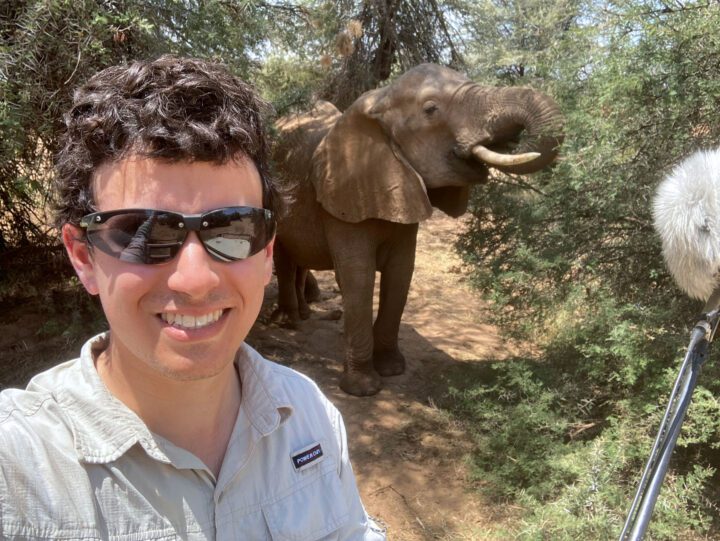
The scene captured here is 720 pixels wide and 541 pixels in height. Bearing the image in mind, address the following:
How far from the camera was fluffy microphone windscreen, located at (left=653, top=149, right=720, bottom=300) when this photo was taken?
4.81ft

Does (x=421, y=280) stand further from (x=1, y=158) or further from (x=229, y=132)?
(x=229, y=132)

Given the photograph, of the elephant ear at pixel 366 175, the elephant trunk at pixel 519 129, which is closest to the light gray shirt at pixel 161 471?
the elephant trunk at pixel 519 129

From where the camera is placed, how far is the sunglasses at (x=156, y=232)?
1190mm

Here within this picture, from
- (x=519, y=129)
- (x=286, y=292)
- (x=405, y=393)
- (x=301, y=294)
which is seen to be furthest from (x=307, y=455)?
(x=301, y=294)

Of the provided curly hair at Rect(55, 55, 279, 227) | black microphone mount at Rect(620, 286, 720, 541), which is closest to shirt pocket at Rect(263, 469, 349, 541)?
black microphone mount at Rect(620, 286, 720, 541)

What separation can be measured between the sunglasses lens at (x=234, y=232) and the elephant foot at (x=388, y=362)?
468 centimetres

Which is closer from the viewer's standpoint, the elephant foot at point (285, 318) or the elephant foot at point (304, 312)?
the elephant foot at point (285, 318)

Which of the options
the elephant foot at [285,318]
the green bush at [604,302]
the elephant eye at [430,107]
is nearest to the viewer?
the green bush at [604,302]

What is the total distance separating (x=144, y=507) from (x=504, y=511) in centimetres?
317

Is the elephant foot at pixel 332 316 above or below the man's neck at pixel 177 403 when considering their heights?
below

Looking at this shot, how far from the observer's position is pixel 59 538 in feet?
3.74

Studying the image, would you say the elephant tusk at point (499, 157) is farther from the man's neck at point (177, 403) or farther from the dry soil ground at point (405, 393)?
the man's neck at point (177, 403)

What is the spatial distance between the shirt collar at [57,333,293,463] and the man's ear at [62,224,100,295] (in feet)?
0.60

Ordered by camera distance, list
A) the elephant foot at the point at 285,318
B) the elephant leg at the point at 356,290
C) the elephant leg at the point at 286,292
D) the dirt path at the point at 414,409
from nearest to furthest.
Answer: the dirt path at the point at 414,409 < the elephant leg at the point at 356,290 < the elephant leg at the point at 286,292 < the elephant foot at the point at 285,318
